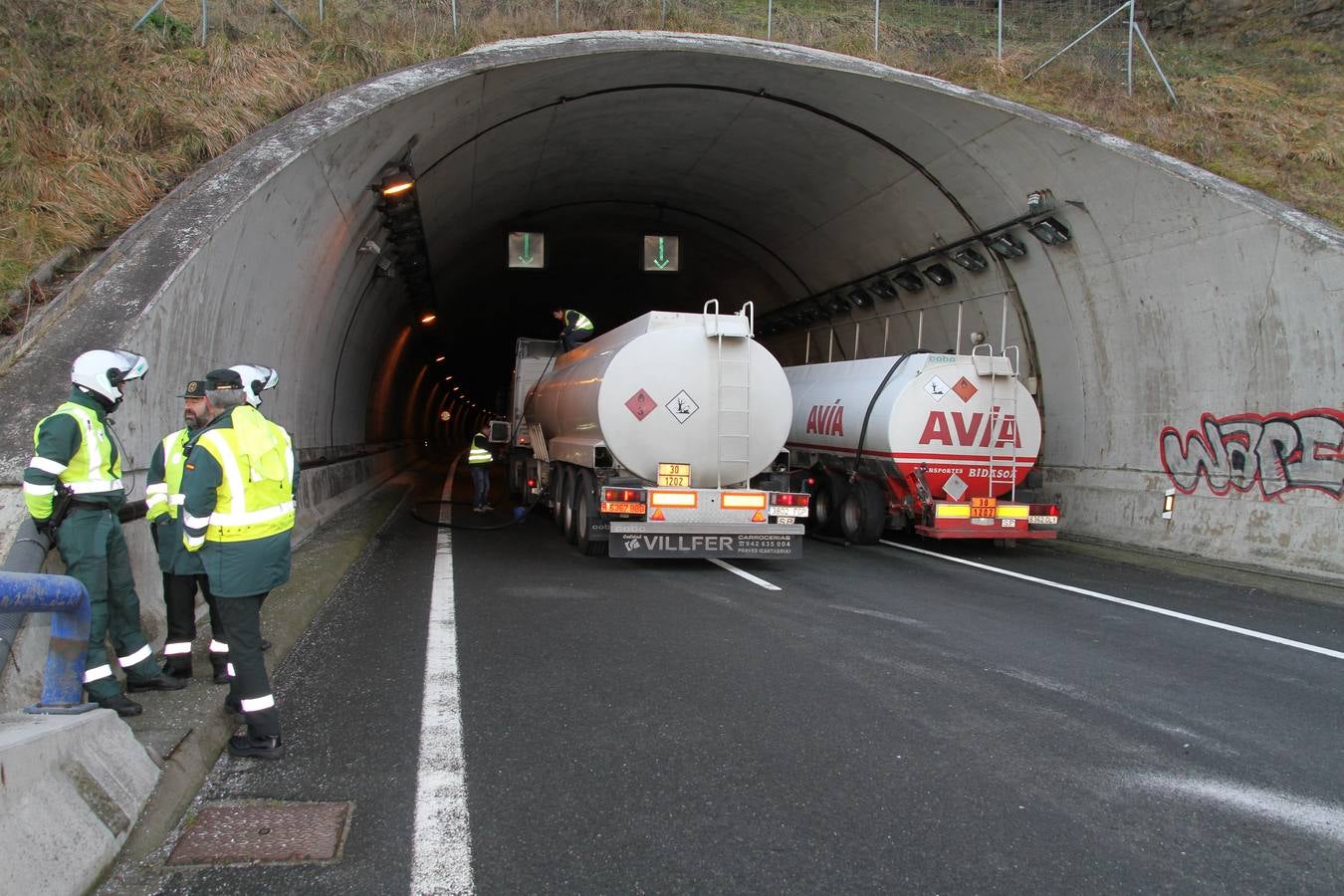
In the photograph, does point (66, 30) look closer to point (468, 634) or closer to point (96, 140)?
point (96, 140)

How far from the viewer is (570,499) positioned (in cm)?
1227

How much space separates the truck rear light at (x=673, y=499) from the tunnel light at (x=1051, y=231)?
678 cm

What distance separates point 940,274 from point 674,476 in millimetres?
8008

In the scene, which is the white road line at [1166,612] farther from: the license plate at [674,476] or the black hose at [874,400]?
the license plate at [674,476]

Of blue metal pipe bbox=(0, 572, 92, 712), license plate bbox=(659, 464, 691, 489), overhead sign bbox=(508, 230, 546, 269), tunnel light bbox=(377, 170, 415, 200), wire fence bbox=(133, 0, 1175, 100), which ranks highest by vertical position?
wire fence bbox=(133, 0, 1175, 100)

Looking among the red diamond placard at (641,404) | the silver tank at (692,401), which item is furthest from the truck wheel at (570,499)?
the red diamond placard at (641,404)

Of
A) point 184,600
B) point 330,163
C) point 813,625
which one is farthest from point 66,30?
point 813,625

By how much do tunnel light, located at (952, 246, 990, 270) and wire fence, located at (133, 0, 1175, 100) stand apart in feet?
9.23

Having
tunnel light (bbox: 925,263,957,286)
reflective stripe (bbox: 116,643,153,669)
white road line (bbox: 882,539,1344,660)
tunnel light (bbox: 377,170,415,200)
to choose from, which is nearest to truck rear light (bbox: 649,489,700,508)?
white road line (bbox: 882,539,1344,660)

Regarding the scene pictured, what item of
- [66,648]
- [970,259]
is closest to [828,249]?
[970,259]

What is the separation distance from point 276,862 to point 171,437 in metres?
2.98

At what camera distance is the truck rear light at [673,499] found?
33.3 ft

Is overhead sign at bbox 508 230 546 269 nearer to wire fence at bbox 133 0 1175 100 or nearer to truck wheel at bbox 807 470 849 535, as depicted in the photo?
wire fence at bbox 133 0 1175 100

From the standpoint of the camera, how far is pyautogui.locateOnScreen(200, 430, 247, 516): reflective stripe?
4.20 metres
